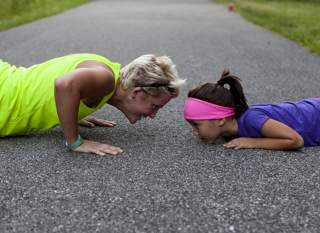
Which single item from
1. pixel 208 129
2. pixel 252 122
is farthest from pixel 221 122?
pixel 252 122

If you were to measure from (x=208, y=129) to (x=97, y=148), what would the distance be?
0.77 meters

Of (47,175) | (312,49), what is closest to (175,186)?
(47,175)

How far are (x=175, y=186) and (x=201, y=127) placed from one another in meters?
0.84

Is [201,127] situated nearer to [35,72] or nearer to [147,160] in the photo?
[147,160]

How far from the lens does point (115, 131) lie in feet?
13.4

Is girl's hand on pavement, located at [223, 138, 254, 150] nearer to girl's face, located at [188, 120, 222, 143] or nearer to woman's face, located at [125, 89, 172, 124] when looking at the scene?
girl's face, located at [188, 120, 222, 143]

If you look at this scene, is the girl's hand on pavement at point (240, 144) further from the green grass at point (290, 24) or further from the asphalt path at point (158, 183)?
the green grass at point (290, 24)

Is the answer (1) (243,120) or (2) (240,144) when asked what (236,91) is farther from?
(2) (240,144)

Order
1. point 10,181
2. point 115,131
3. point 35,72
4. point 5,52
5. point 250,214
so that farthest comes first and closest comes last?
point 5,52
point 115,131
point 35,72
point 10,181
point 250,214

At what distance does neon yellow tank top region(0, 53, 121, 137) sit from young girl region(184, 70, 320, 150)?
64 centimetres

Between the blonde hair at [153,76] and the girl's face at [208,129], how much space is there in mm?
307

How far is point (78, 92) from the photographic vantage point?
10.7ft

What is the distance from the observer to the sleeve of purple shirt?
3.53 meters

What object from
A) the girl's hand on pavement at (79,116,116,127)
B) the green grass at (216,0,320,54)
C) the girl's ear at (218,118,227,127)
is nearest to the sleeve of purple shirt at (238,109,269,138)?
the girl's ear at (218,118,227,127)
